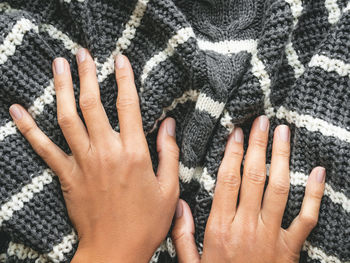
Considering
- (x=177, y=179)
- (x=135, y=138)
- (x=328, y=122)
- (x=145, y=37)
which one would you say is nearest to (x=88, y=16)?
(x=145, y=37)

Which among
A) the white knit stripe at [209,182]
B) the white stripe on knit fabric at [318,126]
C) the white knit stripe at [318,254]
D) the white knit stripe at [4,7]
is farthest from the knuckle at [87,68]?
the white knit stripe at [318,254]

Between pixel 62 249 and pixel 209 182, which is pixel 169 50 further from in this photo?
pixel 62 249

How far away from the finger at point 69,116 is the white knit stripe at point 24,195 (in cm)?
9

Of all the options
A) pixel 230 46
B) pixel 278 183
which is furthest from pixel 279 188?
pixel 230 46

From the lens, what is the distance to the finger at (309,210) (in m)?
0.78

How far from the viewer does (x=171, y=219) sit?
0.86 m

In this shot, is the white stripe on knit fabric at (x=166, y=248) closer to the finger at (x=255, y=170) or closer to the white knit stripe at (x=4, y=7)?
the finger at (x=255, y=170)

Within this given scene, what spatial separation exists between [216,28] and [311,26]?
8.2 inches

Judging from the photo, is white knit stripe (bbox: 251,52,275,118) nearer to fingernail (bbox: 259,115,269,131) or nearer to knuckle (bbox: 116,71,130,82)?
fingernail (bbox: 259,115,269,131)

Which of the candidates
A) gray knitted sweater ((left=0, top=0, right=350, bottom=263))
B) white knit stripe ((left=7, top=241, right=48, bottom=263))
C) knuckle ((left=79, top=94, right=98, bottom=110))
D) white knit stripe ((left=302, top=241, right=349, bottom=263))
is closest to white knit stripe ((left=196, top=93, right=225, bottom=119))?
gray knitted sweater ((left=0, top=0, right=350, bottom=263))

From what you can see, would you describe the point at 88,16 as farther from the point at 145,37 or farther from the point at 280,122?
the point at 280,122

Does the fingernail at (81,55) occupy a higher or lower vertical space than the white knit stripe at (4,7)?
lower

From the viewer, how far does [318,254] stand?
2.63 ft

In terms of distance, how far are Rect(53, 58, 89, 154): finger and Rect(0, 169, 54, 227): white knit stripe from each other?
0.09 m
